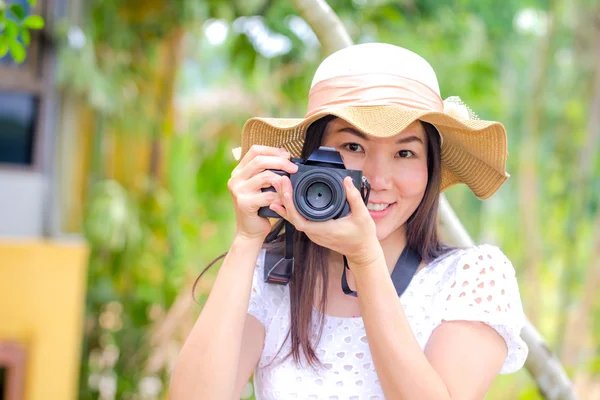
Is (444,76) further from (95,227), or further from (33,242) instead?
(33,242)

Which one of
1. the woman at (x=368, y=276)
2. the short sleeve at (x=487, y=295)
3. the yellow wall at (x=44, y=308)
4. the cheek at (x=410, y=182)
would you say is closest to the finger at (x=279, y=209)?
the woman at (x=368, y=276)

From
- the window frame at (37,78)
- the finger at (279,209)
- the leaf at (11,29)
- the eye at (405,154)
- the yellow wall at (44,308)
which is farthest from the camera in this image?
the window frame at (37,78)

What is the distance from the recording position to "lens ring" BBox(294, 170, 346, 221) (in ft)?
4.31

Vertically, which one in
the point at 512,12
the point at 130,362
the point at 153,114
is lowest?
the point at 130,362

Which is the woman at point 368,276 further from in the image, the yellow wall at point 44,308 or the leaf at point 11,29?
the yellow wall at point 44,308

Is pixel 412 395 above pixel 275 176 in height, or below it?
below

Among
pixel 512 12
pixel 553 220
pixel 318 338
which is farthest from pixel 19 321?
pixel 553 220

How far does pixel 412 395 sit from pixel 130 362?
12.2ft

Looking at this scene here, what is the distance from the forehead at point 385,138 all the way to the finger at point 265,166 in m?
0.18

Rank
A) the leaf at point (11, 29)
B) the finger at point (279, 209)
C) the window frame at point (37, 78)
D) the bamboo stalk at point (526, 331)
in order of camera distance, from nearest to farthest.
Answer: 1. the finger at point (279, 209)
2. the leaf at point (11, 29)
3. the bamboo stalk at point (526, 331)
4. the window frame at point (37, 78)

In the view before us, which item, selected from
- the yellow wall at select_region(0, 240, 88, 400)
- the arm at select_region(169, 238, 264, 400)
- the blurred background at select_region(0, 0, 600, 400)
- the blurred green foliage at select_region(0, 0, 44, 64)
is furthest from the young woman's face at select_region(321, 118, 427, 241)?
the yellow wall at select_region(0, 240, 88, 400)

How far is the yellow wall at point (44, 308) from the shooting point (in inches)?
149

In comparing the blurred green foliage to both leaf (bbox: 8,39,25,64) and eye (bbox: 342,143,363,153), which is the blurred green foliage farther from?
eye (bbox: 342,143,363,153)

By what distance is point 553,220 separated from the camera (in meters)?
9.03
